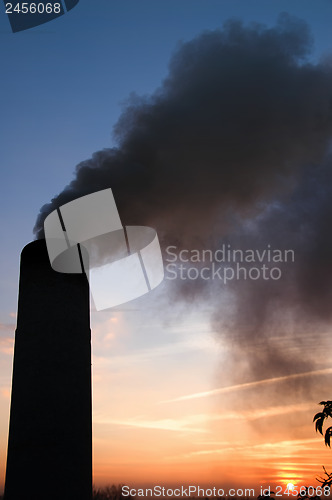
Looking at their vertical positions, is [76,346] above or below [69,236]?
below

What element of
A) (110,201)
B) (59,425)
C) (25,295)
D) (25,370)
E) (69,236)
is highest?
(110,201)

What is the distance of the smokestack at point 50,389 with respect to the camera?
9.67m

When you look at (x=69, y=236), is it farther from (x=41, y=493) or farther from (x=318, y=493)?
(x=318, y=493)

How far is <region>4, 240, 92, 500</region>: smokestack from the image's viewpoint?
9.67 meters

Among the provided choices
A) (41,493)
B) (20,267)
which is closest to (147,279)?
(20,267)

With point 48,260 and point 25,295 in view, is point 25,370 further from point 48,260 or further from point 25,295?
point 48,260

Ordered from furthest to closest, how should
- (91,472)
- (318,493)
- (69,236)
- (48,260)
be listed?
(69,236), (48,260), (91,472), (318,493)

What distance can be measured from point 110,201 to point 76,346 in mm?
5346

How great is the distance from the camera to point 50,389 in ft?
33.2

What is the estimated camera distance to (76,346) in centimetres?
1062

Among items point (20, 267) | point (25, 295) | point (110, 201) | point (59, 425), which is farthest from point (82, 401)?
point (110, 201)

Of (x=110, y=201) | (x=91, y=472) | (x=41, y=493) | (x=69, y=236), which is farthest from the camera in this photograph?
→ (x=110, y=201)

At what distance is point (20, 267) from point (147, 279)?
4.80 m

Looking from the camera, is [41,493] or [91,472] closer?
[41,493]
